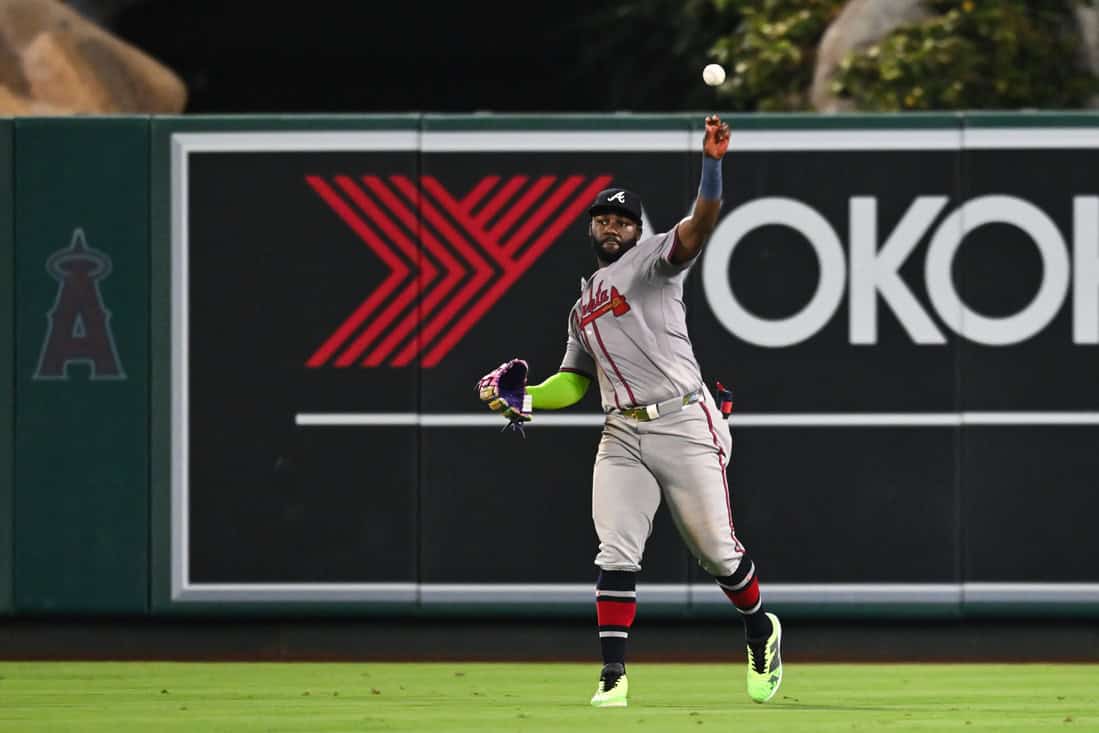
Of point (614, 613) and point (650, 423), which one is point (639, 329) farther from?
point (614, 613)

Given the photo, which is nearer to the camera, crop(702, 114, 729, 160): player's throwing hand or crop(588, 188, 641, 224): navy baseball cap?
crop(702, 114, 729, 160): player's throwing hand

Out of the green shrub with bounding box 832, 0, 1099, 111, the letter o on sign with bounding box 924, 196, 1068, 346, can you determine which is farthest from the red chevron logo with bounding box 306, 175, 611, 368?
the green shrub with bounding box 832, 0, 1099, 111

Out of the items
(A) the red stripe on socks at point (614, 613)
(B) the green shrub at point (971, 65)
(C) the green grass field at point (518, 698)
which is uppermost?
(B) the green shrub at point (971, 65)

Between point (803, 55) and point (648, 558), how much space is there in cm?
579

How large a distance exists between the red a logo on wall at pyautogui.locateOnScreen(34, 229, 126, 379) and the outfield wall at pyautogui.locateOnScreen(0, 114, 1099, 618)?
0.05 ft

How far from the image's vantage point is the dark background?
1998 cm

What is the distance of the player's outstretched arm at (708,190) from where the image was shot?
7.46 meters

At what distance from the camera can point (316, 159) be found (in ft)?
34.9

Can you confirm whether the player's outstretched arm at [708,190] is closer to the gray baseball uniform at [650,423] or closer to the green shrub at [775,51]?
the gray baseball uniform at [650,423]

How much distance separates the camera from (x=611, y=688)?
7957mm

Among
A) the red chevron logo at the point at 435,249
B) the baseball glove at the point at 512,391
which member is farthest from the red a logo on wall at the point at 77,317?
the baseball glove at the point at 512,391

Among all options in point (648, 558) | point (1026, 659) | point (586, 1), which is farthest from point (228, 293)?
point (586, 1)

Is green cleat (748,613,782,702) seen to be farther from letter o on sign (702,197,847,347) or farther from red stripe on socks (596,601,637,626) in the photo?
letter o on sign (702,197,847,347)

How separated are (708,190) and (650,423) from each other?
3.34ft
